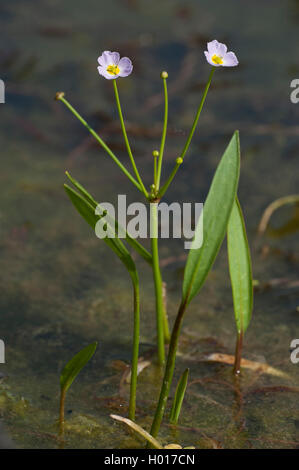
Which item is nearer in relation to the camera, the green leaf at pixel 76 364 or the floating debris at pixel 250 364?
the green leaf at pixel 76 364

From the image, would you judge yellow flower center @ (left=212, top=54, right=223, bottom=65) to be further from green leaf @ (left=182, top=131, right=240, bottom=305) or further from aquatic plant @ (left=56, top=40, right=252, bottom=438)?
green leaf @ (left=182, top=131, right=240, bottom=305)

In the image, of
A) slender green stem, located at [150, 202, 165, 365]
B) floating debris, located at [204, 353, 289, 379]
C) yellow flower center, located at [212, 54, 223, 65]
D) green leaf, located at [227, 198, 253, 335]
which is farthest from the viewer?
floating debris, located at [204, 353, 289, 379]

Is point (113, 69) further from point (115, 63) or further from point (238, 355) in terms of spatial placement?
point (238, 355)

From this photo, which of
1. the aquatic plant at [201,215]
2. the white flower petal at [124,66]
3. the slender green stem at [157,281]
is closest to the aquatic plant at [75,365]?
the aquatic plant at [201,215]

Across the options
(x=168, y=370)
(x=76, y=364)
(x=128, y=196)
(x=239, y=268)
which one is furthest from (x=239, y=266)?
(x=128, y=196)

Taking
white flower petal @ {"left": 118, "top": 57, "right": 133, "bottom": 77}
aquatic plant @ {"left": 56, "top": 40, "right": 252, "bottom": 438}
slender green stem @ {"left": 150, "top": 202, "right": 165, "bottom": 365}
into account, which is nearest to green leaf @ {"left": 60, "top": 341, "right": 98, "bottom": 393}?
aquatic plant @ {"left": 56, "top": 40, "right": 252, "bottom": 438}

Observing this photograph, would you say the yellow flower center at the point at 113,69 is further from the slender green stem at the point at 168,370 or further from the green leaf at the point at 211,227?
the slender green stem at the point at 168,370

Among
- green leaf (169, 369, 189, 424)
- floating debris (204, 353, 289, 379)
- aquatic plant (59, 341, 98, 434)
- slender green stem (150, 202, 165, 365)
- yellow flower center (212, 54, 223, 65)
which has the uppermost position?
yellow flower center (212, 54, 223, 65)
